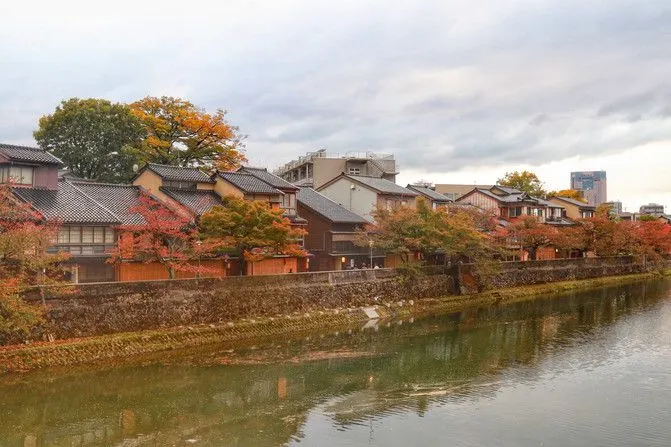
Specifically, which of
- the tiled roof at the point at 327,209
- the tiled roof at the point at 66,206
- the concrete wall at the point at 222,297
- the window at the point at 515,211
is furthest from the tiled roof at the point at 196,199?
the window at the point at 515,211

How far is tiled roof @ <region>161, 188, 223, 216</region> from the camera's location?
1528 inches

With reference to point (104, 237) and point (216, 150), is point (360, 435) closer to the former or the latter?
point (104, 237)

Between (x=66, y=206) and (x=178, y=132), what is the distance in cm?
2015

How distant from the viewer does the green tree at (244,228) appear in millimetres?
32594

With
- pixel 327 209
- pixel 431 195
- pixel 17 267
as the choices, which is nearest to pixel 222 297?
pixel 17 267

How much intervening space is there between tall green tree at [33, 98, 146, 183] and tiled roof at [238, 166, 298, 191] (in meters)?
9.14

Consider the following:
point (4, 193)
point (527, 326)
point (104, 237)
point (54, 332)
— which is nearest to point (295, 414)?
point (54, 332)

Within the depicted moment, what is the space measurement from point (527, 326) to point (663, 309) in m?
14.6

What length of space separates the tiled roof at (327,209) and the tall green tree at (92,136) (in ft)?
45.8

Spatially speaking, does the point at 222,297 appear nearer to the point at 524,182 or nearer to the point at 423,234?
the point at 423,234

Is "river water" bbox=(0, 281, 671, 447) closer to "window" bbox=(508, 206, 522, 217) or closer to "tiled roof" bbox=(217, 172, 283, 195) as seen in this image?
"tiled roof" bbox=(217, 172, 283, 195)

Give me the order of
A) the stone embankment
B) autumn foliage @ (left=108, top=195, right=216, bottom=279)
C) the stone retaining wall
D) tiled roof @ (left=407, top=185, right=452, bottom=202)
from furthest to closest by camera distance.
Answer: tiled roof @ (left=407, top=185, right=452, bottom=202) → autumn foliage @ (left=108, top=195, right=216, bottom=279) → the stone retaining wall → the stone embankment

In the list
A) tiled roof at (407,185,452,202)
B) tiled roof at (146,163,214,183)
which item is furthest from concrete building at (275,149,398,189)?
tiled roof at (146,163,214,183)

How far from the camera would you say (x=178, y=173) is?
4150cm
